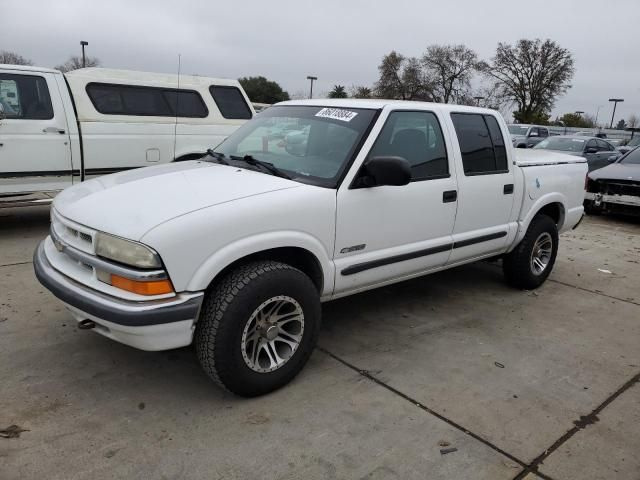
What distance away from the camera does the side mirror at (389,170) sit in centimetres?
320

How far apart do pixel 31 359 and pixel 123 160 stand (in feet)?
14.3

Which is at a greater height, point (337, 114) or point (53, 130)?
point (337, 114)

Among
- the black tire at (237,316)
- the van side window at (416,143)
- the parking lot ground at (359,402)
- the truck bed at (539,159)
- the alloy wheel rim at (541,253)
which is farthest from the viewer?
the alloy wheel rim at (541,253)

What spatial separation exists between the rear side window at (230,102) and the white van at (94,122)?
17 mm

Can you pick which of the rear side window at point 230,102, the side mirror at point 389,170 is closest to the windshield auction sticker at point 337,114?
the side mirror at point 389,170

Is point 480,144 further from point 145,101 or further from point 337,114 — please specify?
point 145,101

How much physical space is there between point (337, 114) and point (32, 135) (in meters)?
4.57

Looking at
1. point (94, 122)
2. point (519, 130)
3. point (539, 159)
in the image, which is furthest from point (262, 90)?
point (539, 159)

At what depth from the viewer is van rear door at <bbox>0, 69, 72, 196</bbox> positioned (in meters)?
6.30

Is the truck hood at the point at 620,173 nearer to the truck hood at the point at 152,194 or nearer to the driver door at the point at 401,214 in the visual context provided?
the driver door at the point at 401,214

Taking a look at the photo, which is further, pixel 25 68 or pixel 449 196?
pixel 25 68

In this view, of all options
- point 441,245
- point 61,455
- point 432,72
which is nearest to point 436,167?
point 441,245

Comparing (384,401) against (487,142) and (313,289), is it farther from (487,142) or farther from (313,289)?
(487,142)

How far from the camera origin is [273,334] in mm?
3045
